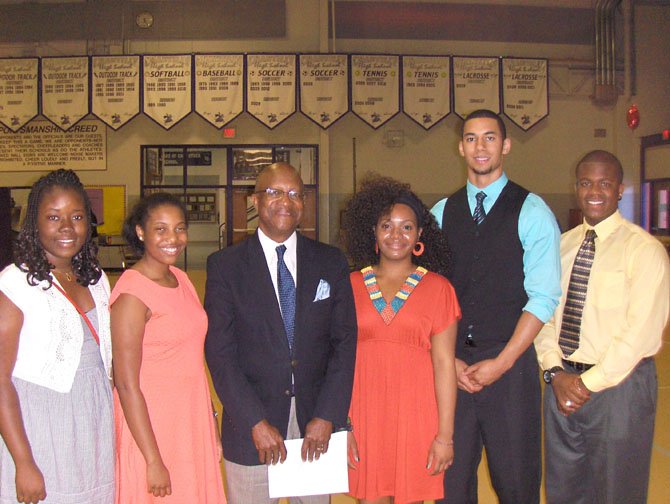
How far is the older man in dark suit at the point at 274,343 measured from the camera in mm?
2117

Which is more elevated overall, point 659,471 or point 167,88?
point 167,88

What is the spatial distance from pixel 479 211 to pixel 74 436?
1.80m

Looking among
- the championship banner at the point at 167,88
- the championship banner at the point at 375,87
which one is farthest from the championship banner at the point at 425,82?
the championship banner at the point at 167,88

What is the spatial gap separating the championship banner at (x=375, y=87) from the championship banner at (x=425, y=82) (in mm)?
196

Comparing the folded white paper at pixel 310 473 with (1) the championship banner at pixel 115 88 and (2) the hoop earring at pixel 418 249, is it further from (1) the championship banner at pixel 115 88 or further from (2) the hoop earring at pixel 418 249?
(1) the championship banner at pixel 115 88

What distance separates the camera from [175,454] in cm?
209

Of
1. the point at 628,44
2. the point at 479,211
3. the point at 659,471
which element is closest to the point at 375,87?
the point at 628,44

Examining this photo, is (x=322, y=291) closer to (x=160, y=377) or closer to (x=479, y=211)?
(x=160, y=377)

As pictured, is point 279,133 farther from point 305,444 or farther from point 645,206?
point 305,444

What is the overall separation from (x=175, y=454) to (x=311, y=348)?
2.00ft

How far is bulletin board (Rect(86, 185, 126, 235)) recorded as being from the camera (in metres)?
13.6

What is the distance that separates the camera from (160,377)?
6.73 feet

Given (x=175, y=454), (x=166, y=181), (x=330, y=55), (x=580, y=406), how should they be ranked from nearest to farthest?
1. (x=175, y=454)
2. (x=580, y=406)
3. (x=330, y=55)
4. (x=166, y=181)

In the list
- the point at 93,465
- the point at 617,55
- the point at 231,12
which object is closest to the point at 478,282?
the point at 93,465
